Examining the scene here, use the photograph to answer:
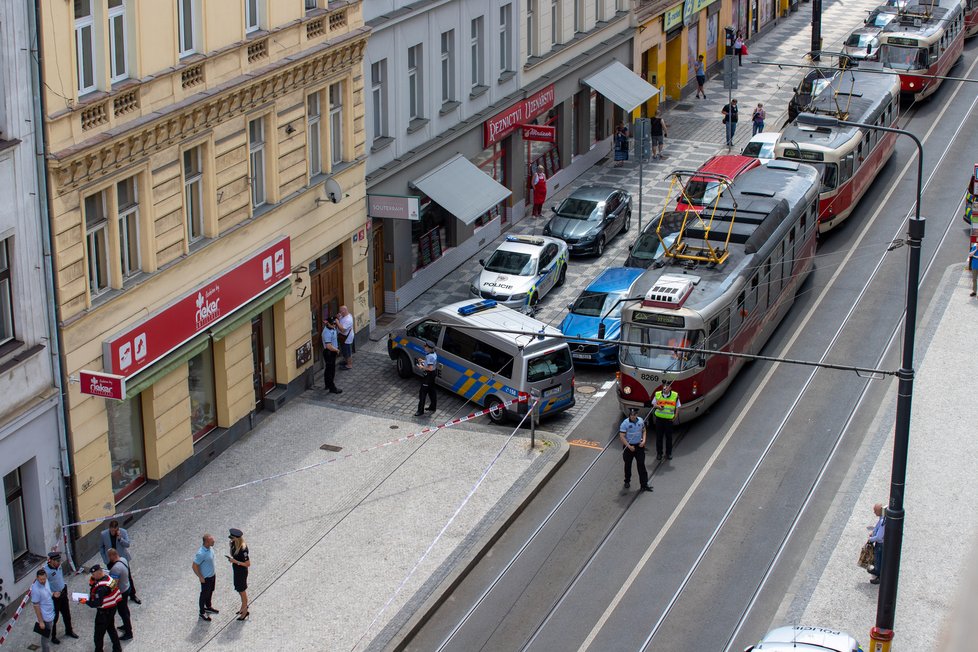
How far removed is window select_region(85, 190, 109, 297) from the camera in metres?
20.6

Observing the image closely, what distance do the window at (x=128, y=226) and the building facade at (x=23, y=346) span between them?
232cm

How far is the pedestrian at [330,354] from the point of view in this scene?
27578mm

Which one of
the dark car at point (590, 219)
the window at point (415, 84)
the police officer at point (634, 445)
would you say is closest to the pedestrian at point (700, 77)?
the dark car at point (590, 219)

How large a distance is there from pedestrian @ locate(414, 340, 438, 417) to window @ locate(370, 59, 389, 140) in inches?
258

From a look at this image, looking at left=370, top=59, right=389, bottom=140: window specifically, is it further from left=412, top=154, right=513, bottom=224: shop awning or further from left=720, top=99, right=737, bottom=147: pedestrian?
left=720, top=99, right=737, bottom=147: pedestrian

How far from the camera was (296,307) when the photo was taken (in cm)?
2728

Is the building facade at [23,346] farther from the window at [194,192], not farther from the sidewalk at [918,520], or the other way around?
the sidewalk at [918,520]

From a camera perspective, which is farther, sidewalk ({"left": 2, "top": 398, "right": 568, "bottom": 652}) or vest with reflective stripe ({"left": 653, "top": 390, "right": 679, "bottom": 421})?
vest with reflective stripe ({"left": 653, "top": 390, "right": 679, "bottom": 421})

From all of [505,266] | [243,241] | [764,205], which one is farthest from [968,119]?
[243,241]

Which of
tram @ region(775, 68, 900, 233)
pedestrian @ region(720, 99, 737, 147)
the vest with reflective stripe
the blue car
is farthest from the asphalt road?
pedestrian @ region(720, 99, 737, 147)

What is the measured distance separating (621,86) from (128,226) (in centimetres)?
2497

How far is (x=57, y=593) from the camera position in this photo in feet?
59.9

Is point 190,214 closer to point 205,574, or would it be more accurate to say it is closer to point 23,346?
point 23,346

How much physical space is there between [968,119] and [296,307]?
31782 mm
